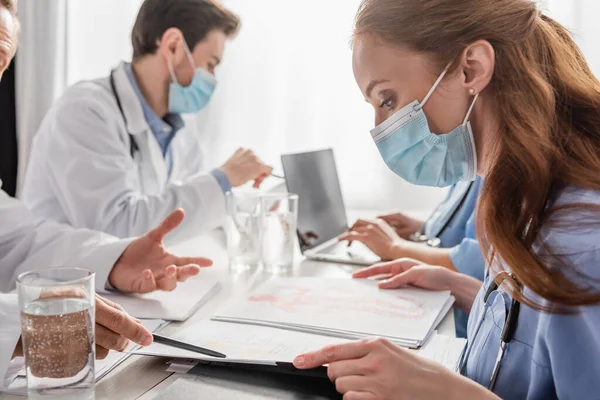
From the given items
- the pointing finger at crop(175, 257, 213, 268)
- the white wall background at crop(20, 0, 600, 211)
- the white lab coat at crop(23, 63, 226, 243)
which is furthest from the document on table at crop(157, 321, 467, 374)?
the white wall background at crop(20, 0, 600, 211)

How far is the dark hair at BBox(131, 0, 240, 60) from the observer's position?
1.93 m

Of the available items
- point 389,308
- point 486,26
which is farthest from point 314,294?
point 486,26

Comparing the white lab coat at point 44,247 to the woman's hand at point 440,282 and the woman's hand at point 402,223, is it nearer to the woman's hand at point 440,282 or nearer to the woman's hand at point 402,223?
the woman's hand at point 440,282

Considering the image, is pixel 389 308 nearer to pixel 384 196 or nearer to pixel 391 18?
pixel 391 18

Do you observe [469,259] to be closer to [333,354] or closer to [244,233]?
A: [244,233]

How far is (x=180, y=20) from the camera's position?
193 centimetres

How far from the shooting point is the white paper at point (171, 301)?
1025mm

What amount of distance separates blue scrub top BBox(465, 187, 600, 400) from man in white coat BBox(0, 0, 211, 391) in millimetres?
615

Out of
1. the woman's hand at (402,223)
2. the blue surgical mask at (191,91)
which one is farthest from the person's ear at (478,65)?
the blue surgical mask at (191,91)

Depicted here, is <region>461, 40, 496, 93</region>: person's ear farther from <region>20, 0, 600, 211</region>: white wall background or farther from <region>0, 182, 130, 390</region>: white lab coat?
<region>20, 0, 600, 211</region>: white wall background

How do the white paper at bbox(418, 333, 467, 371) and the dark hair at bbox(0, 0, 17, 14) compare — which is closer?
the white paper at bbox(418, 333, 467, 371)

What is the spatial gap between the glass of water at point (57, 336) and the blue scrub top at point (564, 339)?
0.47 meters

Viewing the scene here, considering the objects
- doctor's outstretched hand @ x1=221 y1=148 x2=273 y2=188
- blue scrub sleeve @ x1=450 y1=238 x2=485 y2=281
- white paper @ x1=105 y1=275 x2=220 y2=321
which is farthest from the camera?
doctor's outstretched hand @ x1=221 y1=148 x2=273 y2=188

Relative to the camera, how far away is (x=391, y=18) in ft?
2.81
